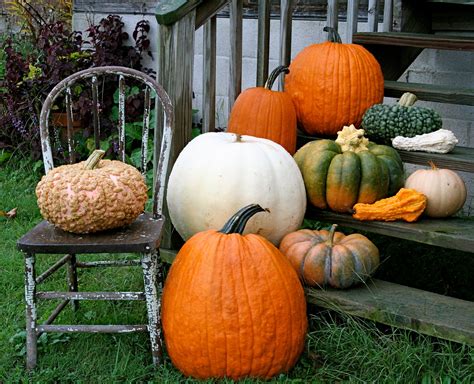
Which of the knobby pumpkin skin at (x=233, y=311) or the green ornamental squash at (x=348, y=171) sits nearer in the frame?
the knobby pumpkin skin at (x=233, y=311)

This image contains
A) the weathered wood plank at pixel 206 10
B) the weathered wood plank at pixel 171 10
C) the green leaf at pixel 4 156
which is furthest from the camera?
the green leaf at pixel 4 156

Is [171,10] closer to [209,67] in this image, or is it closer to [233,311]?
[209,67]

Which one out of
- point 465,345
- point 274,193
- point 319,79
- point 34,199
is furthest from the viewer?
point 34,199

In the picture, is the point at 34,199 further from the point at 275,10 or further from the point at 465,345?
the point at 465,345

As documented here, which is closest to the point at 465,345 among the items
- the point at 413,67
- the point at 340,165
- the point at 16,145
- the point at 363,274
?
the point at 363,274

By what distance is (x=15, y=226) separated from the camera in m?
4.90

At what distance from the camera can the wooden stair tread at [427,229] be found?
3.21m

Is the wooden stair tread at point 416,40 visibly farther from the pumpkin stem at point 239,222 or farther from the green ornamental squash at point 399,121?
the pumpkin stem at point 239,222

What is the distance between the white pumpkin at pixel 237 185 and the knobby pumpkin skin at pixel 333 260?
8.5 inches

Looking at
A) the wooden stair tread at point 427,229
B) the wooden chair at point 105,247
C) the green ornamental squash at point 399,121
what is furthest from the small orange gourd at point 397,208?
the wooden chair at point 105,247

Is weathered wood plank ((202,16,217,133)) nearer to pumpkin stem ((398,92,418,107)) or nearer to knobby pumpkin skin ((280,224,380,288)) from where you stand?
pumpkin stem ((398,92,418,107))

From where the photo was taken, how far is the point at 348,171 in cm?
344

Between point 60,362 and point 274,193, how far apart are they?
115 cm

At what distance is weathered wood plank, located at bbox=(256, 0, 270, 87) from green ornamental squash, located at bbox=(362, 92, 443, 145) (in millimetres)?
675
